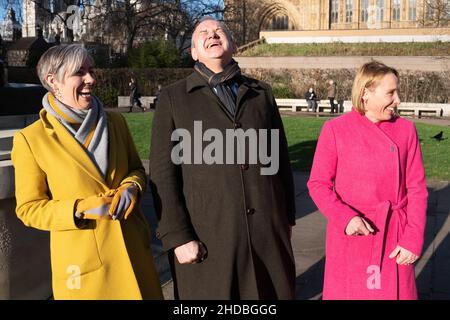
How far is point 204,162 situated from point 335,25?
54809 mm

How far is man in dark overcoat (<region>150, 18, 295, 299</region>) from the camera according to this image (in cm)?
259

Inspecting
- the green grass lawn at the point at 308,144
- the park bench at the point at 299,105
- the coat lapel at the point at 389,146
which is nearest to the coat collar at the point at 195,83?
the coat lapel at the point at 389,146

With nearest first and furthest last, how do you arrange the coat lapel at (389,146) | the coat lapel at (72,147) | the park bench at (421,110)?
the coat lapel at (72,147)
the coat lapel at (389,146)
the park bench at (421,110)

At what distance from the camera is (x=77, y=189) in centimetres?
246

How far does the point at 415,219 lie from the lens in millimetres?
2670

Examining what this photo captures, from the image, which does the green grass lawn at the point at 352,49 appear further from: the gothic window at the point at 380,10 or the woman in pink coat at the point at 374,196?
the woman in pink coat at the point at 374,196

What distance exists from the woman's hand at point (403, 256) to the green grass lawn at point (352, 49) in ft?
109

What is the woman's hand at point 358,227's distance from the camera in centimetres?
262

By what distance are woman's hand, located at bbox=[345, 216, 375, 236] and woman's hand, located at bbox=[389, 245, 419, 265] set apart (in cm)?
15

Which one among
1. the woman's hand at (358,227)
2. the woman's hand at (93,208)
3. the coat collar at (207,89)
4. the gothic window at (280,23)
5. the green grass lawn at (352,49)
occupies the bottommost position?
the woman's hand at (358,227)

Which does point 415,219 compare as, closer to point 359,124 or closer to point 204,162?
point 359,124

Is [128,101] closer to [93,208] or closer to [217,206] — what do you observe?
[217,206]
